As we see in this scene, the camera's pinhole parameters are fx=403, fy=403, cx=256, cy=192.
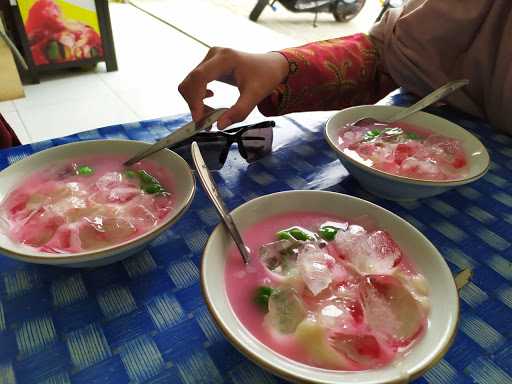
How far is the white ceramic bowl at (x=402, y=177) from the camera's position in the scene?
73cm

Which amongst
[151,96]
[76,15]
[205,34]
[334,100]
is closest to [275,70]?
[334,100]

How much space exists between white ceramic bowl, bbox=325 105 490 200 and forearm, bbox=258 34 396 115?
0.16 meters

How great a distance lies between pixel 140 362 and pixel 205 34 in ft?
13.3

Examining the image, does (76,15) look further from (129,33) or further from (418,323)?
(418,323)

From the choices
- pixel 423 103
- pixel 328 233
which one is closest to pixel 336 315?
pixel 328 233

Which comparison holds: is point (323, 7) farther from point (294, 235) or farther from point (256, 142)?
point (294, 235)

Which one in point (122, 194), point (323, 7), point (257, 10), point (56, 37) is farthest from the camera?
point (323, 7)

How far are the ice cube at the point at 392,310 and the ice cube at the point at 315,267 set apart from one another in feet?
0.18

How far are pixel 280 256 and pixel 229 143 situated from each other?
382 mm

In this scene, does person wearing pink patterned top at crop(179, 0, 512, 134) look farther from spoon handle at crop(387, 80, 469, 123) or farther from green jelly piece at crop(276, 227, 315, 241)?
green jelly piece at crop(276, 227, 315, 241)

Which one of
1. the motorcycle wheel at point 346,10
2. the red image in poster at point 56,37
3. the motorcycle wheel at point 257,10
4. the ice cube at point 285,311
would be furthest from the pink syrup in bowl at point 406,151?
the motorcycle wheel at point 346,10

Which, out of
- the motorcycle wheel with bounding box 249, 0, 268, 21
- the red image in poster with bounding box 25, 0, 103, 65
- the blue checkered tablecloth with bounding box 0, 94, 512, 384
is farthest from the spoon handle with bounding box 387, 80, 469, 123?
the motorcycle wheel with bounding box 249, 0, 268, 21

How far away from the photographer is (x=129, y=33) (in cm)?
398

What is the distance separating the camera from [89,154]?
778 mm
